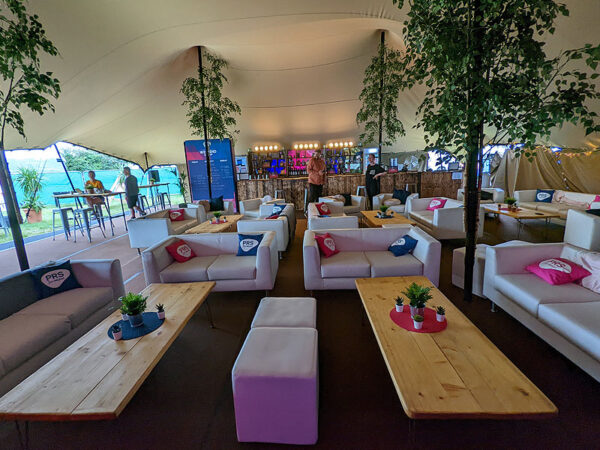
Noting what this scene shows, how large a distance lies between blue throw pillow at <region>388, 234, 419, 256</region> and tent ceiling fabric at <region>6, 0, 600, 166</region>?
132 inches

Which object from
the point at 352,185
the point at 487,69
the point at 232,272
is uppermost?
the point at 487,69

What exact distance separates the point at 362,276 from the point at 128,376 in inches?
94.8

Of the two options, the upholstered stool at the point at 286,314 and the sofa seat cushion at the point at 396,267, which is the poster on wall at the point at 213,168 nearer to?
the sofa seat cushion at the point at 396,267

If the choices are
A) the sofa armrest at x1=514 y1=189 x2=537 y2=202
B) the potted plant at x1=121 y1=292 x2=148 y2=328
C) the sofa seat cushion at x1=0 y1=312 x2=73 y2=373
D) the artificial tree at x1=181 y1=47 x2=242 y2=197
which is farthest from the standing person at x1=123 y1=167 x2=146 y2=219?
the sofa armrest at x1=514 y1=189 x2=537 y2=202

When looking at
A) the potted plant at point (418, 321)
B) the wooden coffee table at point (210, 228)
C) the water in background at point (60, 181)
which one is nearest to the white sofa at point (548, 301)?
the potted plant at point (418, 321)

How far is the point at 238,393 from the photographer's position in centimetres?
162

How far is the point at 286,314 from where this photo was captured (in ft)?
7.45

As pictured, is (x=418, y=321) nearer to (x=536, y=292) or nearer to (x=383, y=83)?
(x=536, y=292)

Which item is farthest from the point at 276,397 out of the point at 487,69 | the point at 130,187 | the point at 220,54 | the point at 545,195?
the point at 545,195

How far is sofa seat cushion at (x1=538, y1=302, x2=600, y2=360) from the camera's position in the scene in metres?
1.91

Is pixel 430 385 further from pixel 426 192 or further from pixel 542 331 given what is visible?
pixel 426 192

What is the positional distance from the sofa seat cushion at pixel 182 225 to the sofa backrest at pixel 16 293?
300 cm

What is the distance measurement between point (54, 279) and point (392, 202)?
662 cm

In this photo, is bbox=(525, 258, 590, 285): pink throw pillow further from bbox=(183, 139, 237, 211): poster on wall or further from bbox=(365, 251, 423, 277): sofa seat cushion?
bbox=(183, 139, 237, 211): poster on wall
